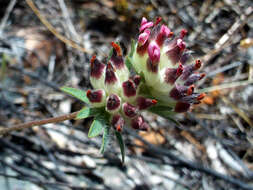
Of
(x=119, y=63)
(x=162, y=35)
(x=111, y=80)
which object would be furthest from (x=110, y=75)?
(x=162, y=35)

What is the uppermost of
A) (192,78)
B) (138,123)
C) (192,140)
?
(192,78)

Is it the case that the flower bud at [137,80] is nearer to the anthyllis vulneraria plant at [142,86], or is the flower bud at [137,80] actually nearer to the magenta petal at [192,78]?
the anthyllis vulneraria plant at [142,86]

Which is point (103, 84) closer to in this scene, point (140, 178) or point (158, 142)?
point (140, 178)

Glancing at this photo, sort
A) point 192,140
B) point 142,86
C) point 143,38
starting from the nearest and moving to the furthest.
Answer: point 143,38 < point 142,86 < point 192,140

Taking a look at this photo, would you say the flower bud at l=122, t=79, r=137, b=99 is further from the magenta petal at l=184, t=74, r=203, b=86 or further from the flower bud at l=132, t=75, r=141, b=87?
the magenta petal at l=184, t=74, r=203, b=86

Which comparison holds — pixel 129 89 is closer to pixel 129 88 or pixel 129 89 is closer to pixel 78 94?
pixel 129 88

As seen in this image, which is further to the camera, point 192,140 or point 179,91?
point 192,140

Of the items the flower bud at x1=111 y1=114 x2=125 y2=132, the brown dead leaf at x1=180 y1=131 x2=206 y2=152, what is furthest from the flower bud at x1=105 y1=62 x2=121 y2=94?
the brown dead leaf at x1=180 y1=131 x2=206 y2=152
